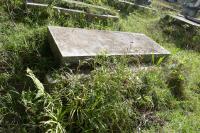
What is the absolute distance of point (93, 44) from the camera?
3.65 meters

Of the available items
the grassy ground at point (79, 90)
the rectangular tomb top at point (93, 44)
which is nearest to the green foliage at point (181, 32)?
Answer: the grassy ground at point (79, 90)

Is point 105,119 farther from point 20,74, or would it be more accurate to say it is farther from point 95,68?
point 20,74

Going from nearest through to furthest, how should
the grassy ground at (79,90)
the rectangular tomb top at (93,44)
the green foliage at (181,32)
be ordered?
the grassy ground at (79,90)
the rectangular tomb top at (93,44)
the green foliage at (181,32)

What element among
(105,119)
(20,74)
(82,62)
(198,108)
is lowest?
(198,108)

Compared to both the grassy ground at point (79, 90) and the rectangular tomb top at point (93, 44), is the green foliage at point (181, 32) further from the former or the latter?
the rectangular tomb top at point (93, 44)

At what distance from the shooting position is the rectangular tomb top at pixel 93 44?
10.7 feet

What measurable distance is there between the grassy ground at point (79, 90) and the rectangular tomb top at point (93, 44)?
0.48ft

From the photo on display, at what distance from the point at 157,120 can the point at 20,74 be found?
194 cm

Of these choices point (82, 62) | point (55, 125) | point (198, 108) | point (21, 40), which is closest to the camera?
point (55, 125)

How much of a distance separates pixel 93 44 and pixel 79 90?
951 mm

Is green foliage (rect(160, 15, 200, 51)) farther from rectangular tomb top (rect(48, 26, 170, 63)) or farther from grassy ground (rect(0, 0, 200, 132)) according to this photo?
rectangular tomb top (rect(48, 26, 170, 63))

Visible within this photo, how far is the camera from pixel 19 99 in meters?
2.89

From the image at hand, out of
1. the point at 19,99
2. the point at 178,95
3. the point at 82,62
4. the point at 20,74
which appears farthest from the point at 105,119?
the point at 178,95

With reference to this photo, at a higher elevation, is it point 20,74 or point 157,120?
point 20,74
